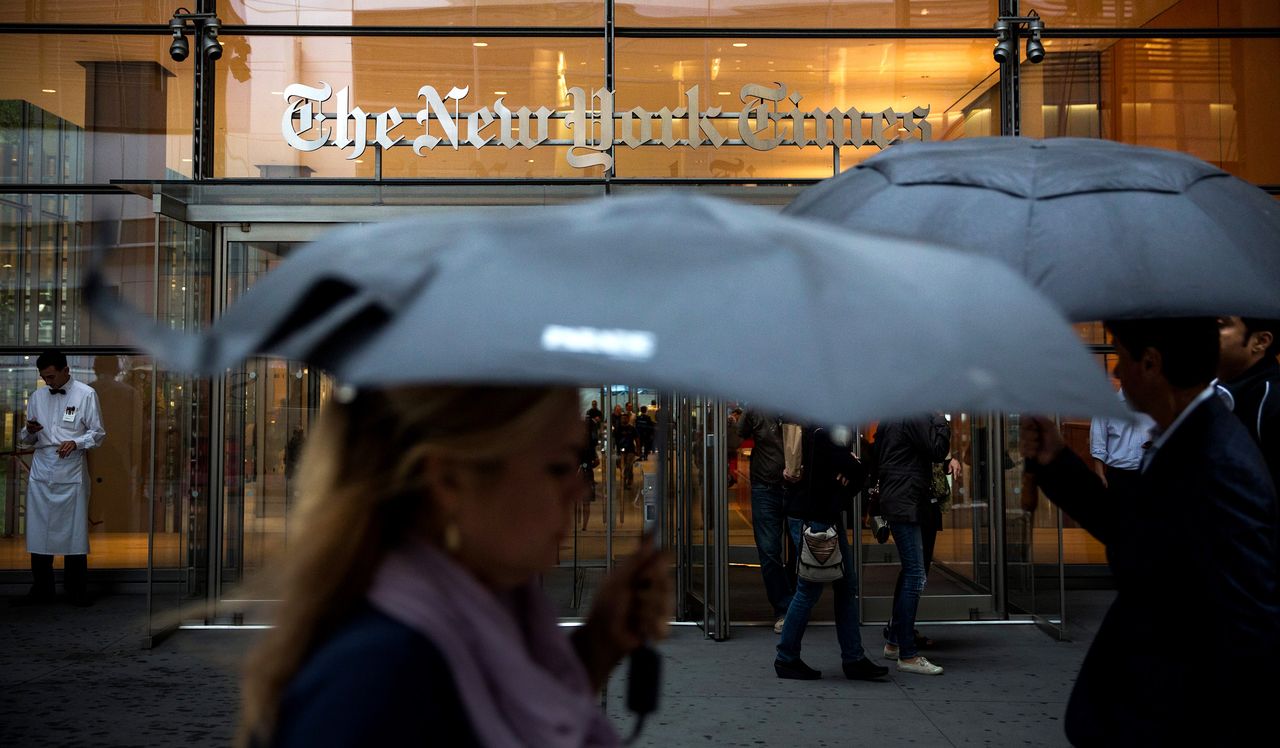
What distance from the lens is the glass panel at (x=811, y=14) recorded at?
33.7 feet

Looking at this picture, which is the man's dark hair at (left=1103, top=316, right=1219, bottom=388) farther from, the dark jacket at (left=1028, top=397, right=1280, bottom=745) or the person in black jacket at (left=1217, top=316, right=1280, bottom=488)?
the person in black jacket at (left=1217, top=316, right=1280, bottom=488)

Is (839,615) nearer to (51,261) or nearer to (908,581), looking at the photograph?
(908,581)

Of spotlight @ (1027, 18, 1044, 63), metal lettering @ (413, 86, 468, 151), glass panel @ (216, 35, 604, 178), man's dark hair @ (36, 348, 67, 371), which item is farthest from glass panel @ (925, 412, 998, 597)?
man's dark hair @ (36, 348, 67, 371)

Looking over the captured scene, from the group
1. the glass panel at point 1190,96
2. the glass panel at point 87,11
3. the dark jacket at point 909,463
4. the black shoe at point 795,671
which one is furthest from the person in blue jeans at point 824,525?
the glass panel at point 87,11

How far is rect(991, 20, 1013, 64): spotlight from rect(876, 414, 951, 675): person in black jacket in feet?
12.3

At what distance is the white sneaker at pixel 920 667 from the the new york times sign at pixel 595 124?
13.9ft

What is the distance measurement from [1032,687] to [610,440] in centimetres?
360

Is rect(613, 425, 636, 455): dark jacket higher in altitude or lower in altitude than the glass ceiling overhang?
lower

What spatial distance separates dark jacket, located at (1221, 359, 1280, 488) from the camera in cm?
362

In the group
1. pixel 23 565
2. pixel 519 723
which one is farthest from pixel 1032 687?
pixel 23 565

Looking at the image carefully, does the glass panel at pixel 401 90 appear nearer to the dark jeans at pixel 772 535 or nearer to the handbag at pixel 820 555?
the dark jeans at pixel 772 535

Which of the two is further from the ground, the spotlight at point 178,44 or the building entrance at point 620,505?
the spotlight at point 178,44

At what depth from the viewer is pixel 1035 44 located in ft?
32.6

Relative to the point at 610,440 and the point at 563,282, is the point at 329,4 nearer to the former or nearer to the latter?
the point at 610,440
